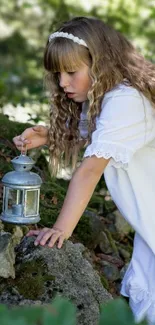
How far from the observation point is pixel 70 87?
3297 millimetres

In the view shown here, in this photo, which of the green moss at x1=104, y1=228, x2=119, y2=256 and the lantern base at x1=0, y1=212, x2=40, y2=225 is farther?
the green moss at x1=104, y1=228, x2=119, y2=256

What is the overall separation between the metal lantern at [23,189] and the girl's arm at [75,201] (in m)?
0.10

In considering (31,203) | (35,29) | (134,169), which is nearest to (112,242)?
(134,169)

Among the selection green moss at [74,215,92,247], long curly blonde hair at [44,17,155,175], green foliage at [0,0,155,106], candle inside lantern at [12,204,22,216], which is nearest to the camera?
candle inside lantern at [12,204,22,216]

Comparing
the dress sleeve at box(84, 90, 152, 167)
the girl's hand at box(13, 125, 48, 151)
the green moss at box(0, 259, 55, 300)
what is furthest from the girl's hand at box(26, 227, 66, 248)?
the girl's hand at box(13, 125, 48, 151)

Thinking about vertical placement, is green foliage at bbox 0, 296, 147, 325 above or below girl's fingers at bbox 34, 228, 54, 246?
above

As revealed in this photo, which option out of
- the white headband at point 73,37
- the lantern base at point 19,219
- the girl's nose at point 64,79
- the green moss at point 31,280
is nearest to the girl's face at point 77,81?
the girl's nose at point 64,79

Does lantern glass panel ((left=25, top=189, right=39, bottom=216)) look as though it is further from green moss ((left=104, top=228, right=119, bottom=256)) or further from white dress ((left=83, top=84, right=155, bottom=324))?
green moss ((left=104, top=228, right=119, bottom=256))

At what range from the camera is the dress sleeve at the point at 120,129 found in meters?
3.06

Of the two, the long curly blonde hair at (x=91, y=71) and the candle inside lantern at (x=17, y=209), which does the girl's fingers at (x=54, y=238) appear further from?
the long curly blonde hair at (x=91, y=71)

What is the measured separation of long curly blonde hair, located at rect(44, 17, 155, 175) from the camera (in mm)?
3246

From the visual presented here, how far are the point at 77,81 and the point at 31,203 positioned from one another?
578 mm

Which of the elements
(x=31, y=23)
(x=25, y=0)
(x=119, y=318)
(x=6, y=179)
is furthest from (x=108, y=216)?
(x=31, y=23)

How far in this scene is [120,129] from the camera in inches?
122
